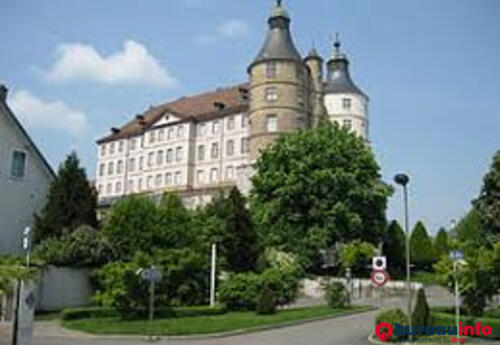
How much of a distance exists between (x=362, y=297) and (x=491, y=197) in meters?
11.3

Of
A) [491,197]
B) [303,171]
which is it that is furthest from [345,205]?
[491,197]

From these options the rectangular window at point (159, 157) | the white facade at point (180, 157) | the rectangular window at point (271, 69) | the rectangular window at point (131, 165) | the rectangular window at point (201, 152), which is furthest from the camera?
the rectangular window at point (131, 165)

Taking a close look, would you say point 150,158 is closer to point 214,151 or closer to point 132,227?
point 214,151

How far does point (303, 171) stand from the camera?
5516 centimetres

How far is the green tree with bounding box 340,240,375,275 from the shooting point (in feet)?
167

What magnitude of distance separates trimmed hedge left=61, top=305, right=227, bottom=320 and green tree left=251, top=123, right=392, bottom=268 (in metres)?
21.0

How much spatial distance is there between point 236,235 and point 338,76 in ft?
167

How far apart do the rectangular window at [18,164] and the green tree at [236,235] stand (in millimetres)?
11895

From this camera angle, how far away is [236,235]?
42000 millimetres

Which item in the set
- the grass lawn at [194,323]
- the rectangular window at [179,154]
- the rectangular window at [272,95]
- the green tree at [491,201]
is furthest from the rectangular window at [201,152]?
the grass lawn at [194,323]

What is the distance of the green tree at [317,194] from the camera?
53.1 metres

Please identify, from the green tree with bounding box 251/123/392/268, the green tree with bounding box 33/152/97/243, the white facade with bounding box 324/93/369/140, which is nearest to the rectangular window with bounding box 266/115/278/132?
the white facade with bounding box 324/93/369/140

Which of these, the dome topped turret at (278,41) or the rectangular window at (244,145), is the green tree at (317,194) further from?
the rectangular window at (244,145)

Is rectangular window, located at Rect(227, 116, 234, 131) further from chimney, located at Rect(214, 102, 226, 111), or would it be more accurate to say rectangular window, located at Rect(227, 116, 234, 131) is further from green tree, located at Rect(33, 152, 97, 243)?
green tree, located at Rect(33, 152, 97, 243)
